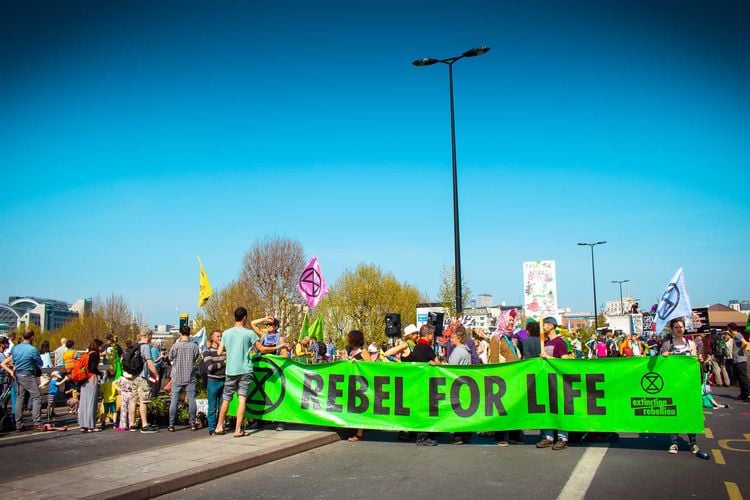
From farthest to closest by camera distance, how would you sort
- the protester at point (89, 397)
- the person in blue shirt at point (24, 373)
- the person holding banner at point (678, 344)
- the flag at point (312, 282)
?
the flag at point (312, 282)
the person in blue shirt at point (24, 373)
the protester at point (89, 397)
the person holding banner at point (678, 344)

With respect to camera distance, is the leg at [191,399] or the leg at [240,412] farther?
the leg at [191,399]

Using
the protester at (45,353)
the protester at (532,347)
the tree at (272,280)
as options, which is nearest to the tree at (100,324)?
the tree at (272,280)

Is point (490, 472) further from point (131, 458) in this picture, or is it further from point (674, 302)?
point (131, 458)

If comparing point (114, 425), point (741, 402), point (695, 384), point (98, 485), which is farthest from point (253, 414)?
point (741, 402)

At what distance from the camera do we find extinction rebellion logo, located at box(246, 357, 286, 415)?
10.4 meters

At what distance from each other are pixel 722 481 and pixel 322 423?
19.1ft

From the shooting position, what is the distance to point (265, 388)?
10.5 m

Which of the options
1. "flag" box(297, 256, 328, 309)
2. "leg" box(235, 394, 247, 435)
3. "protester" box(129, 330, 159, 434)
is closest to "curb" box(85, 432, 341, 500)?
"leg" box(235, 394, 247, 435)

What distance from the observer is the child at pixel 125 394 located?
35.2 ft

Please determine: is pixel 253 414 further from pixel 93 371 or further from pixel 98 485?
pixel 98 485

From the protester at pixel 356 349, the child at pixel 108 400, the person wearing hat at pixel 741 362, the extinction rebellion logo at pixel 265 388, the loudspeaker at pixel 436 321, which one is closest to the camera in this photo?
the protester at pixel 356 349

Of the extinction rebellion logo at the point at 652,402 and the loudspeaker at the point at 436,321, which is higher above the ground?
the loudspeaker at the point at 436,321

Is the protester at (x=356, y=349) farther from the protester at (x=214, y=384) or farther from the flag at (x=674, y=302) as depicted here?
the flag at (x=674, y=302)

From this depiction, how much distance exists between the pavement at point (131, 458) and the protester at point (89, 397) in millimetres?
258
